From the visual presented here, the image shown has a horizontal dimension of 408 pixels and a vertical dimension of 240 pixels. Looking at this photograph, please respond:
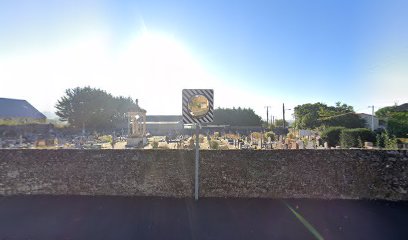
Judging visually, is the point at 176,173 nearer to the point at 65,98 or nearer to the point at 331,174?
the point at 331,174

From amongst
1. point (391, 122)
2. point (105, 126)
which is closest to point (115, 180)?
point (391, 122)

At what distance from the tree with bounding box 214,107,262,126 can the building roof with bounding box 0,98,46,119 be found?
41.9m

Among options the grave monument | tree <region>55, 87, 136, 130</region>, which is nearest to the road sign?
the grave monument

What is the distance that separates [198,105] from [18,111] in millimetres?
62088

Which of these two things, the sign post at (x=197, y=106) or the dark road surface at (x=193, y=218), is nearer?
the dark road surface at (x=193, y=218)

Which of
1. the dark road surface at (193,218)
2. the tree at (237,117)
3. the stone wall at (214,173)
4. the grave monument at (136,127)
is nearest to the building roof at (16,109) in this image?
the tree at (237,117)

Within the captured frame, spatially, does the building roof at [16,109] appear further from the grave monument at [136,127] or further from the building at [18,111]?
the grave monument at [136,127]

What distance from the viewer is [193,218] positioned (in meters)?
6.06

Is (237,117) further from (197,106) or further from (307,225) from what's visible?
(307,225)

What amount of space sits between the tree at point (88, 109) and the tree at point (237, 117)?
21.6 metres

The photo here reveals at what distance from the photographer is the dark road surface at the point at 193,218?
5316 mm

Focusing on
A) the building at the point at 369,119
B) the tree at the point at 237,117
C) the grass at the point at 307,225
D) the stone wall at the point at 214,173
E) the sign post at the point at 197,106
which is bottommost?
the grass at the point at 307,225

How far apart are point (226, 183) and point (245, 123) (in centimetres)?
5137

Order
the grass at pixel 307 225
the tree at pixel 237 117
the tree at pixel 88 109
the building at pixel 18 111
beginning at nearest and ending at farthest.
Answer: the grass at pixel 307 225
the tree at pixel 88 109
the building at pixel 18 111
the tree at pixel 237 117
